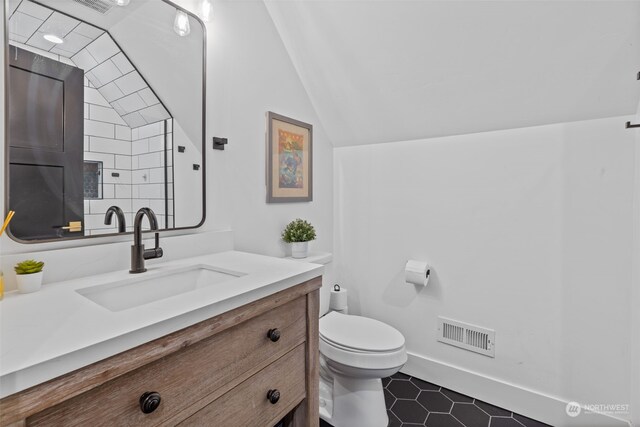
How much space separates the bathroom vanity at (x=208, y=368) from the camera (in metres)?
0.55

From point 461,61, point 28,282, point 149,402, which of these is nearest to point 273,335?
point 149,402

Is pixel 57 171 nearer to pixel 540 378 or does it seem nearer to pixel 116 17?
pixel 116 17

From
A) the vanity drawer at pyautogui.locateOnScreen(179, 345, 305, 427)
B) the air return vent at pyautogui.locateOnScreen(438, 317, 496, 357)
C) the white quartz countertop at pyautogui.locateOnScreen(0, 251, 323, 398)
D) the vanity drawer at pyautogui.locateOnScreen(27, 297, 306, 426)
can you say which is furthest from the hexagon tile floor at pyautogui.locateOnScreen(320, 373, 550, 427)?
the white quartz countertop at pyautogui.locateOnScreen(0, 251, 323, 398)

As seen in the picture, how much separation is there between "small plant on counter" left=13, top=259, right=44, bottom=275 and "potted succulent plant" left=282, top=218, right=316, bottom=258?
112 centimetres

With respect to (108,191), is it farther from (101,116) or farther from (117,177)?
(101,116)

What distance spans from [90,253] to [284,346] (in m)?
0.71

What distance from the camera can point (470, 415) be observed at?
168 cm

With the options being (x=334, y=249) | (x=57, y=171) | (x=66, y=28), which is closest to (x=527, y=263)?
(x=334, y=249)

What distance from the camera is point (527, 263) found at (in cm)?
168

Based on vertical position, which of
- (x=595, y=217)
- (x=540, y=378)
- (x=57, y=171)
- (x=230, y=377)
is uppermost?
(x=57, y=171)

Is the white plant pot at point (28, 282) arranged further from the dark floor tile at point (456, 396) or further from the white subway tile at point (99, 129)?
the dark floor tile at point (456, 396)

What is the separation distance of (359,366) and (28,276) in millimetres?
1268

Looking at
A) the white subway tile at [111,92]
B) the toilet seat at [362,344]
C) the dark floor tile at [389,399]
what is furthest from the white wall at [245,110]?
the dark floor tile at [389,399]

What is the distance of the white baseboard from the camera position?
1543mm
